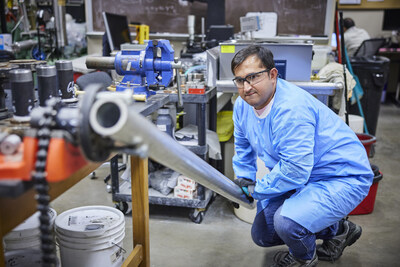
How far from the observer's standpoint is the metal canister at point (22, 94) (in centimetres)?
115

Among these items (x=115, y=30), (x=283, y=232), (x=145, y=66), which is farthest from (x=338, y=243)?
(x=115, y=30)

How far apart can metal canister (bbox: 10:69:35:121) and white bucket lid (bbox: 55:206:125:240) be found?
627 millimetres

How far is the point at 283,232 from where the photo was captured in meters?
1.76

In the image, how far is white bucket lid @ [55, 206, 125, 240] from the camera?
162 centimetres

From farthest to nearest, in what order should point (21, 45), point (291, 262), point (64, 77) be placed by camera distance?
point (21, 45), point (291, 262), point (64, 77)

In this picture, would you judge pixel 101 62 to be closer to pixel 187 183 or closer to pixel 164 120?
pixel 164 120

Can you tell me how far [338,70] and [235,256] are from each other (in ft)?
4.93

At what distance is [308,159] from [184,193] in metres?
1.11

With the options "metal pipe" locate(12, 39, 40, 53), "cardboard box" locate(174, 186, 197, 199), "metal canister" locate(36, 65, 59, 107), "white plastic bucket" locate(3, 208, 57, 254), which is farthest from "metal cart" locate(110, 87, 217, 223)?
"metal pipe" locate(12, 39, 40, 53)

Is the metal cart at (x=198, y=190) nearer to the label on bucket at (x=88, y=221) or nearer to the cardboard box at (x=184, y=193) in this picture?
the cardboard box at (x=184, y=193)

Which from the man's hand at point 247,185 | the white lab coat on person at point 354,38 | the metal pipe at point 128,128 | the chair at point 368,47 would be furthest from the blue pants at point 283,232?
the white lab coat on person at point 354,38

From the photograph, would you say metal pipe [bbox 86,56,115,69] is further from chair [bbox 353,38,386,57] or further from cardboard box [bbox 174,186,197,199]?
chair [bbox 353,38,386,57]

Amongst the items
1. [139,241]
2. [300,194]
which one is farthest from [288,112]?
[139,241]

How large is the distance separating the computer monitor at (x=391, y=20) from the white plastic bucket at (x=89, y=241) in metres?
6.83
